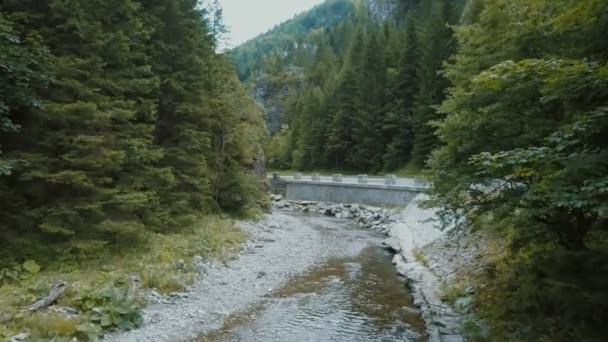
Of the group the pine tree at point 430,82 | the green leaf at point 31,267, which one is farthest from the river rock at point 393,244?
the pine tree at point 430,82

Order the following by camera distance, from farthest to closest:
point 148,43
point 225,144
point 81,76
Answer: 1. point 225,144
2. point 148,43
3. point 81,76

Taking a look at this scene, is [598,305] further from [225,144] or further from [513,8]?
[225,144]

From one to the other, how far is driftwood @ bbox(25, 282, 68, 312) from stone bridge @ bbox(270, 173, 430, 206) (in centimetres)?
1747

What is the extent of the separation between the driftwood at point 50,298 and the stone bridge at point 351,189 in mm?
17475

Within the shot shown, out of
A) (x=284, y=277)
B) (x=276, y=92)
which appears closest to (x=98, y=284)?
(x=284, y=277)

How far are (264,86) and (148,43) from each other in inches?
3177

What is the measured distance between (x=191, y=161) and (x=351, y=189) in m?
19.1

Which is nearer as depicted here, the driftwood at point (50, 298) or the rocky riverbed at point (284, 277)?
the driftwood at point (50, 298)

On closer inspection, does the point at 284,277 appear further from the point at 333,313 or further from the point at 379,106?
the point at 379,106

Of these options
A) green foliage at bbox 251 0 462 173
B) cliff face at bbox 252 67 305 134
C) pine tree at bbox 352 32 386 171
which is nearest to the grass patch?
green foliage at bbox 251 0 462 173

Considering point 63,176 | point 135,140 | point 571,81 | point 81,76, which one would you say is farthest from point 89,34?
point 571,81

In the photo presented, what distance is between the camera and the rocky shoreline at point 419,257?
827 cm

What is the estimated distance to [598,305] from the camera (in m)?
4.89

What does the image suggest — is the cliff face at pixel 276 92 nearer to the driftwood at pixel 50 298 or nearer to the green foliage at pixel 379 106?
the green foliage at pixel 379 106
